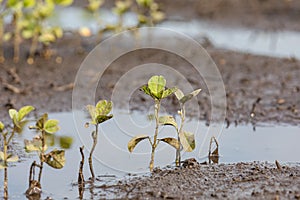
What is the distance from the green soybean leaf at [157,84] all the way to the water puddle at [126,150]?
554mm

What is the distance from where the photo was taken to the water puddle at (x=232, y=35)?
8.19m

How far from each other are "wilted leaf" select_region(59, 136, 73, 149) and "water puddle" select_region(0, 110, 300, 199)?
0.04 m

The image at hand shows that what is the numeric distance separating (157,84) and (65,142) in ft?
3.99

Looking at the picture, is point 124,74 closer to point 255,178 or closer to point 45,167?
point 45,167

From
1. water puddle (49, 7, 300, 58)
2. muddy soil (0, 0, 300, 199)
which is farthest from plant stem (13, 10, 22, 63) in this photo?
water puddle (49, 7, 300, 58)

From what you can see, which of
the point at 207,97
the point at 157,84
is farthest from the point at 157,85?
the point at 207,97

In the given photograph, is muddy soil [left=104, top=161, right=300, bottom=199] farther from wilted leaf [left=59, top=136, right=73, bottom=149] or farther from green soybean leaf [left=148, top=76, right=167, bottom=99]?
wilted leaf [left=59, top=136, right=73, bottom=149]

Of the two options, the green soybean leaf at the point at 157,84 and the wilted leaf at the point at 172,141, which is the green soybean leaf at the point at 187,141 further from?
the green soybean leaf at the point at 157,84

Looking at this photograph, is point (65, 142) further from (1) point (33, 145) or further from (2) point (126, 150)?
(1) point (33, 145)

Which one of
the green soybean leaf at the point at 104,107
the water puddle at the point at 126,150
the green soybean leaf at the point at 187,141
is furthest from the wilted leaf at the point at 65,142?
the green soybean leaf at the point at 187,141

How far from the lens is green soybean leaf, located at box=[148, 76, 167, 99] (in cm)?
388

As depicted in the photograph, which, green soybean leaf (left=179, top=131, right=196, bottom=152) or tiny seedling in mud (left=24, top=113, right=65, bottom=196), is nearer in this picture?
tiny seedling in mud (left=24, top=113, right=65, bottom=196)

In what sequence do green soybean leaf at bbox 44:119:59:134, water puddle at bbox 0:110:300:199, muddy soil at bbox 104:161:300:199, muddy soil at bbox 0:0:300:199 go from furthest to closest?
1. water puddle at bbox 0:110:300:199
2. green soybean leaf at bbox 44:119:59:134
3. muddy soil at bbox 0:0:300:199
4. muddy soil at bbox 104:161:300:199

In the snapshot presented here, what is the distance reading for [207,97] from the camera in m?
6.04
